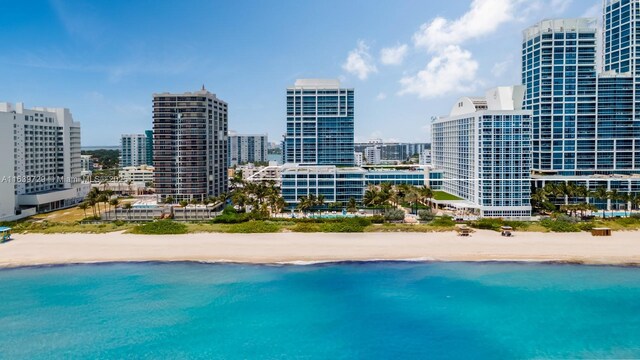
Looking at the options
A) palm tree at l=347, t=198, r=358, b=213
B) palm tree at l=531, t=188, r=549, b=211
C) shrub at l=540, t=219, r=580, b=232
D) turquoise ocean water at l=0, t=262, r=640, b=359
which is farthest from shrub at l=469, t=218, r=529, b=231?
palm tree at l=347, t=198, r=358, b=213

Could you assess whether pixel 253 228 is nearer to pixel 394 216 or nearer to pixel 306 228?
pixel 306 228

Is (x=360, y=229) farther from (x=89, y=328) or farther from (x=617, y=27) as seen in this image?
(x=617, y=27)

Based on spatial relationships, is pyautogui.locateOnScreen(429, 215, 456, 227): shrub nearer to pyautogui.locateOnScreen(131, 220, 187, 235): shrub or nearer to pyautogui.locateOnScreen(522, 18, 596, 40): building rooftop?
pyautogui.locateOnScreen(131, 220, 187, 235): shrub

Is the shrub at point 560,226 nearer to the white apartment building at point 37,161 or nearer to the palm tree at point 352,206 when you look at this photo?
the palm tree at point 352,206

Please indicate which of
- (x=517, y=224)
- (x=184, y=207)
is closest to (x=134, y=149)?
(x=184, y=207)

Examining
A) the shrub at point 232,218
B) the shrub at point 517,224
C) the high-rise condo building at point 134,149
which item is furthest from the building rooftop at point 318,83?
the high-rise condo building at point 134,149

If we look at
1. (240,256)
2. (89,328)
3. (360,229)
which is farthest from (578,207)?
(89,328)
